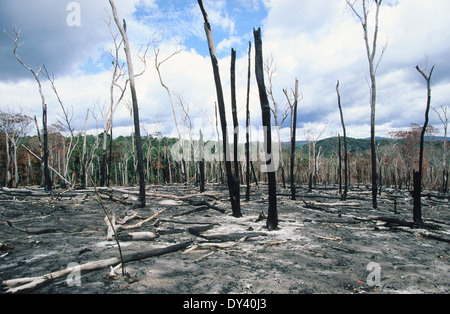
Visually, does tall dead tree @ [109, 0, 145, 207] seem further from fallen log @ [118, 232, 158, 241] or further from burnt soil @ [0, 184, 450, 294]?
fallen log @ [118, 232, 158, 241]

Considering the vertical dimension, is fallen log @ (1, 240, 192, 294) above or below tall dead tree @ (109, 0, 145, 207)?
below

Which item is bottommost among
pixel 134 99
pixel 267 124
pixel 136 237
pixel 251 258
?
pixel 251 258

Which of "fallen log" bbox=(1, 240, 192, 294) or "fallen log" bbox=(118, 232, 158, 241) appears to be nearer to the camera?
"fallen log" bbox=(1, 240, 192, 294)

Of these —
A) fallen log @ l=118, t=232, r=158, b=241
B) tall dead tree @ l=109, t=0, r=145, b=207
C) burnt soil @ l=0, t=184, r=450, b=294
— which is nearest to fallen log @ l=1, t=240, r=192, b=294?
burnt soil @ l=0, t=184, r=450, b=294

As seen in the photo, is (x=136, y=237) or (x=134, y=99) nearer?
(x=136, y=237)

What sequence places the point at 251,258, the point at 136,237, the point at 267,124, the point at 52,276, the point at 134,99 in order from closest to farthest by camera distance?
1. the point at 52,276
2. the point at 251,258
3. the point at 136,237
4. the point at 267,124
5. the point at 134,99

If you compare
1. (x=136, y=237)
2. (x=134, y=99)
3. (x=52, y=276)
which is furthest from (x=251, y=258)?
(x=134, y=99)

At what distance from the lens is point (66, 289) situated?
8.38 feet

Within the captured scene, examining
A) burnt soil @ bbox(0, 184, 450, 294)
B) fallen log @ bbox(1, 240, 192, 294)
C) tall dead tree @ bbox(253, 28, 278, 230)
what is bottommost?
burnt soil @ bbox(0, 184, 450, 294)

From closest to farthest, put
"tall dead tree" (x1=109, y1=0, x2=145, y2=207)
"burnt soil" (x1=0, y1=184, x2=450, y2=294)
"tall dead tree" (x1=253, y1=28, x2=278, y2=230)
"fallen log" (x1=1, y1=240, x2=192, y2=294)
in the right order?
"fallen log" (x1=1, y1=240, x2=192, y2=294), "burnt soil" (x1=0, y1=184, x2=450, y2=294), "tall dead tree" (x1=253, y1=28, x2=278, y2=230), "tall dead tree" (x1=109, y1=0, x2=145, y2=207)

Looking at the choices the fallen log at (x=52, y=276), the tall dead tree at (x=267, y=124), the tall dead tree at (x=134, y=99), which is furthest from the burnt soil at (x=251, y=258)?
the tall dead tree at (x=134, y=99)

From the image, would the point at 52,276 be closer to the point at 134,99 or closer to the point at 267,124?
the point at 267,124

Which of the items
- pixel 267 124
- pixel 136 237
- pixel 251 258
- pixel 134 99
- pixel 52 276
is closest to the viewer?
pixel 52 276

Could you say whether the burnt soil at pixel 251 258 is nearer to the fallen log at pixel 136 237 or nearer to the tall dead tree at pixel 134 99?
the fallen log at pixel 136 237
